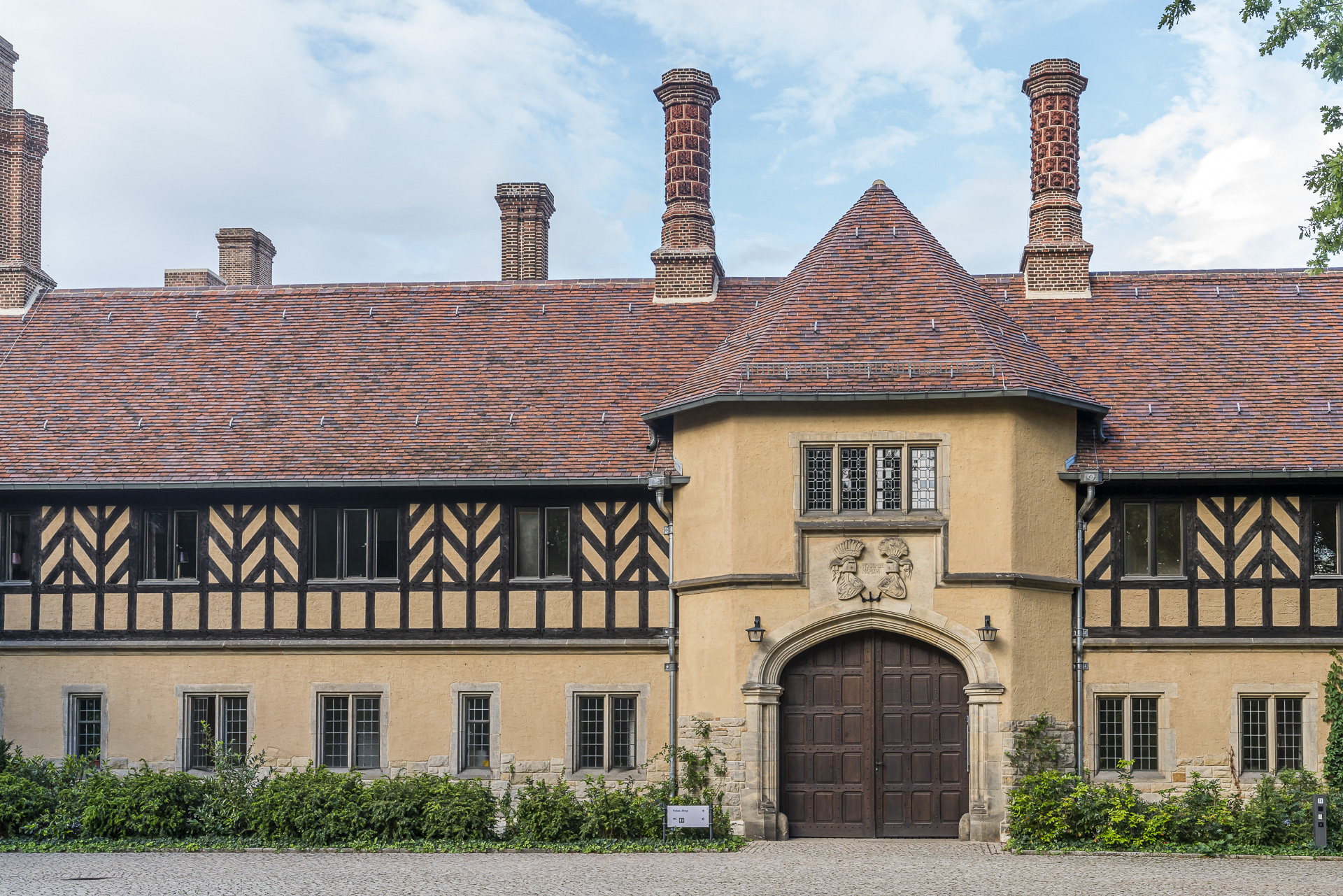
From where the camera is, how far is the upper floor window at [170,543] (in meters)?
17.9

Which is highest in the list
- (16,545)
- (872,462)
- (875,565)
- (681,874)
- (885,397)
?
(885,397)

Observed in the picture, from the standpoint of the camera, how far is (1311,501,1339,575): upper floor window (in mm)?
16625

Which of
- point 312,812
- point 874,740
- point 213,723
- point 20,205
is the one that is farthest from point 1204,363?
point 20,205

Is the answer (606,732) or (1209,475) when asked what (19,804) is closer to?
(606,732)

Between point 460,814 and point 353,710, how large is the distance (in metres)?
3.30

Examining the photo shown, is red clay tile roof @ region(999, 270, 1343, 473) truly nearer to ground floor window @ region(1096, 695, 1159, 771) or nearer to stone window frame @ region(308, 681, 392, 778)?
ground floor window @ region(1096, 695, 1159, 771)

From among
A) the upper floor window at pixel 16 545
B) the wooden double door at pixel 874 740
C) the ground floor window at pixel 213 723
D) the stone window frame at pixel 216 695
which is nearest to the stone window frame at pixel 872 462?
the wooden double door at pixel 874 740

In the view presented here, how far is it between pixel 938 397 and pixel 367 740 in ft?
29.1

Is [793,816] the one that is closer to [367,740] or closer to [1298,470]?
[367,740]

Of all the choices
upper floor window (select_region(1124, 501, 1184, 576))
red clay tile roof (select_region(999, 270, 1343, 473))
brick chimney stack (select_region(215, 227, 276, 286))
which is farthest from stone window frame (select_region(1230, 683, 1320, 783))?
brick chimney stack (select_region(215, 227, 276, 286))

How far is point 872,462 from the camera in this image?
629 inches

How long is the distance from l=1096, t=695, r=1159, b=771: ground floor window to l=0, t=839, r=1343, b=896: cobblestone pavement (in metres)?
2.58

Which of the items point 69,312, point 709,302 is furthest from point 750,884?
point 69,312

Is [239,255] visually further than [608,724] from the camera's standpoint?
Yes
